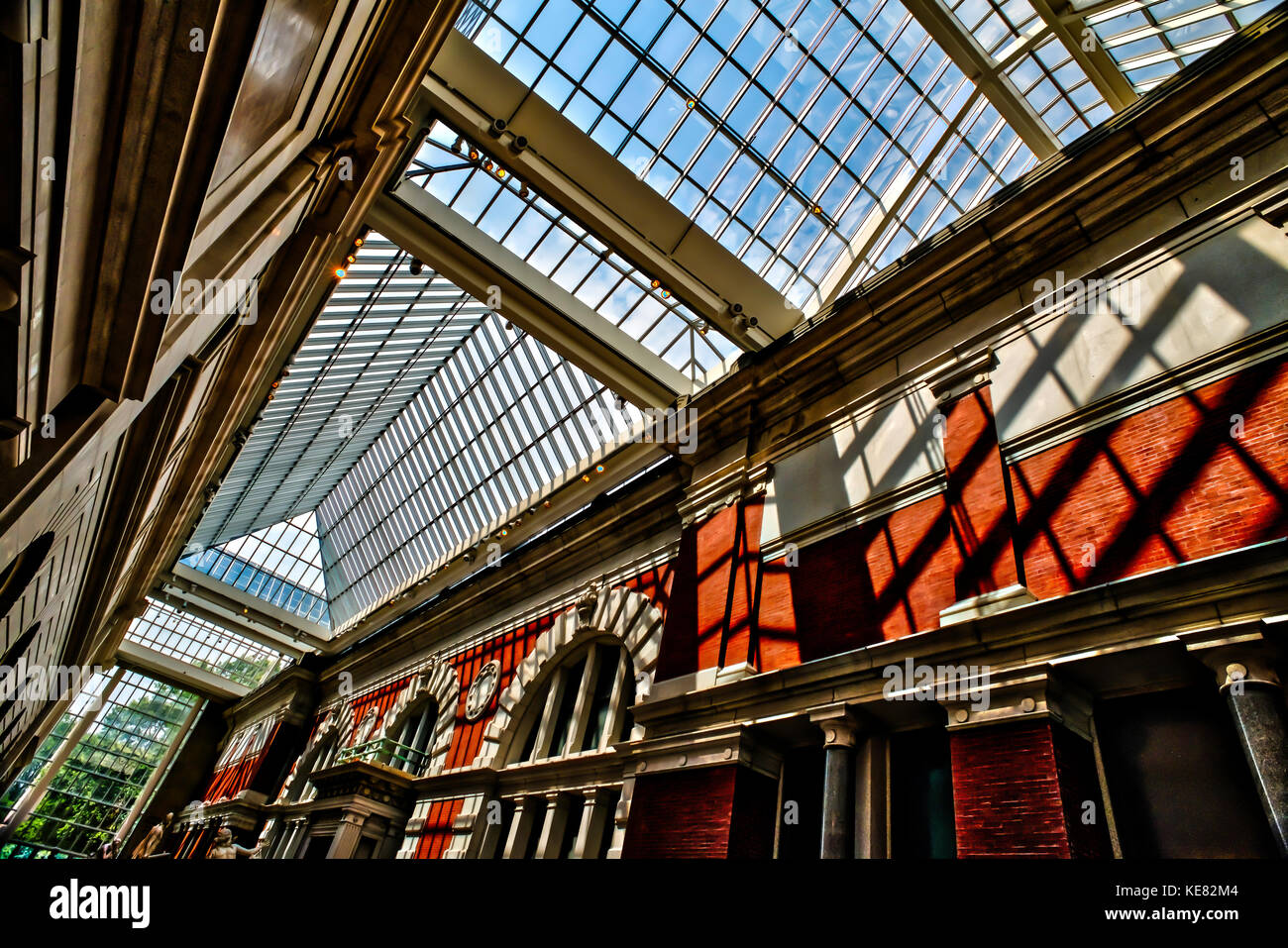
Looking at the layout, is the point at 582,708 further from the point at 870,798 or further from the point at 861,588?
the point at 870,798

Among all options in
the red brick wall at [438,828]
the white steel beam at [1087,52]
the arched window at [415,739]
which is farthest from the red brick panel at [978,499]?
the arched window at [415,739]

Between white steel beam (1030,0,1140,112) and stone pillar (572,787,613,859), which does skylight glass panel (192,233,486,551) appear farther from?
white steel beam (1030,0,1140,112)

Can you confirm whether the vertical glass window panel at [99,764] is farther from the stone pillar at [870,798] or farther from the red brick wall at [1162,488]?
the red brick wall at [1162,488]

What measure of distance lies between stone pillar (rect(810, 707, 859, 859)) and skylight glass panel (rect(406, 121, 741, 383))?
343 inches

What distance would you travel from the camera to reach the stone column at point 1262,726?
17.4ft

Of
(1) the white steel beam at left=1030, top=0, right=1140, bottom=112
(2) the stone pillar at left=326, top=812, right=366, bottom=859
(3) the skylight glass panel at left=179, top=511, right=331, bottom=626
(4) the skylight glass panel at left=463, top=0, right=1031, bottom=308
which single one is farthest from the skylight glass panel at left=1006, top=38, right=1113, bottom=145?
(3) the skylight glass panel at left=179, top=511, right=331, bottom=626

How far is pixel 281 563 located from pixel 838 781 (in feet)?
135

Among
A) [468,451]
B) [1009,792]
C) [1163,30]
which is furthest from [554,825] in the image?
[1163,30]

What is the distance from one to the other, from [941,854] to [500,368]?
61.4 ft

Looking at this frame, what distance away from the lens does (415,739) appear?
21.5 m

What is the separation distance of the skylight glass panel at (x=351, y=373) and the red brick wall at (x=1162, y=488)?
1249cm

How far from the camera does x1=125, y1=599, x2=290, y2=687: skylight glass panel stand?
1772 inches

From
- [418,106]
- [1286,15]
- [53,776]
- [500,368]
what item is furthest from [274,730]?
[1286,15]
